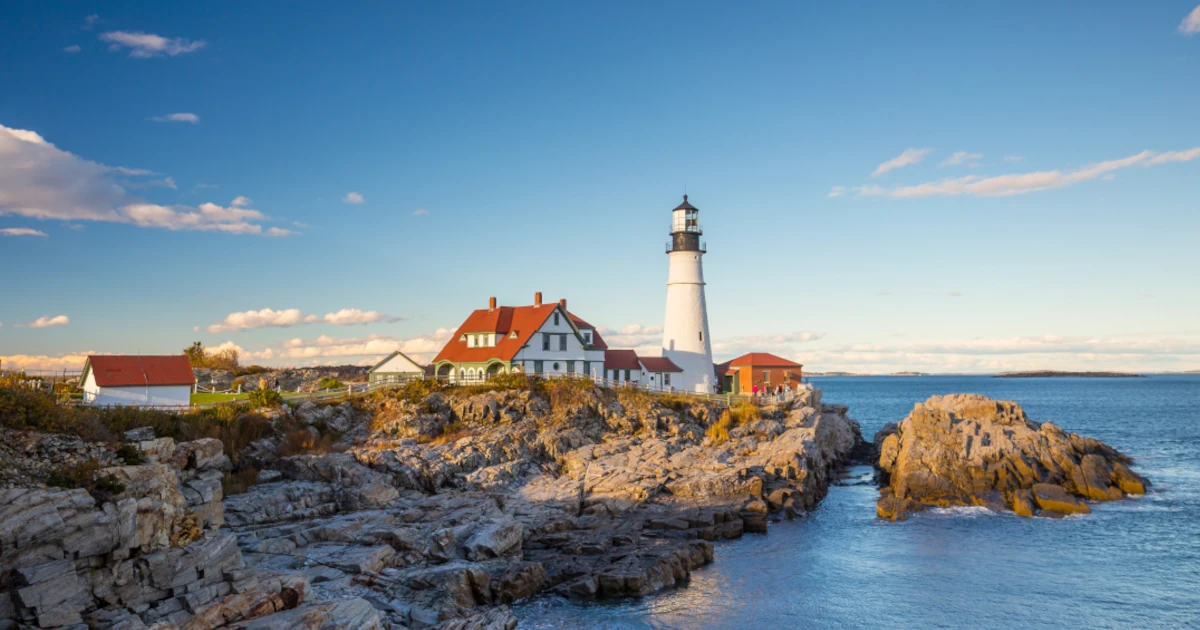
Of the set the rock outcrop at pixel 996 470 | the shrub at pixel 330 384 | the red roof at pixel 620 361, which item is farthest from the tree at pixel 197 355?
the rock outcrop at pixel 996 470

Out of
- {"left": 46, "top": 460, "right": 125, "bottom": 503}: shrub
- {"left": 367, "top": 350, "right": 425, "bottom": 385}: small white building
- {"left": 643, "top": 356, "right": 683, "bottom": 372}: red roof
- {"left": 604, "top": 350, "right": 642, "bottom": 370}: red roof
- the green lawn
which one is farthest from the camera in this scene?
{"left": 643, "top": 356, "right": 683, "bottom": 372}: red roof

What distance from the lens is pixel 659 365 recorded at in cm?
4888

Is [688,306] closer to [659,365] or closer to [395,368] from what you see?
[659,365]

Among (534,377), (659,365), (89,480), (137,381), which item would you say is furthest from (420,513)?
(659,365)

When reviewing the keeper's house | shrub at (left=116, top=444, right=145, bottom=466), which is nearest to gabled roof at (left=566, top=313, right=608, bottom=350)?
the keeper's house

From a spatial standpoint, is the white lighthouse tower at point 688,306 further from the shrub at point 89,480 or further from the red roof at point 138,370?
the shrub at point 89,480

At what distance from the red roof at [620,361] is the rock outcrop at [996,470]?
53.6 ft

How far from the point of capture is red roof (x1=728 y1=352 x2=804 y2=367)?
2212 inches

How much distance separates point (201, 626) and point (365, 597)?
3.99 meters

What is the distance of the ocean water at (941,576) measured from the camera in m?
19.0

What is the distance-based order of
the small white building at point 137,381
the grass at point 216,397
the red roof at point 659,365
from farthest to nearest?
the red roof at point 659,365
the grass at point 216,397
the small white building at point 137,381

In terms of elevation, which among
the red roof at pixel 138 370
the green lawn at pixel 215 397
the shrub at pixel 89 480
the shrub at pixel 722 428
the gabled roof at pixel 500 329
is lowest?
the shrub at pixel 722 428

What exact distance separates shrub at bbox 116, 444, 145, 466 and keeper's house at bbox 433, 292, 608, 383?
2567cm

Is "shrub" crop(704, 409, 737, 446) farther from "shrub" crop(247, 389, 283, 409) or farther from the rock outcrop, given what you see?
"shrub" crop(247, 389, 283, 409)
